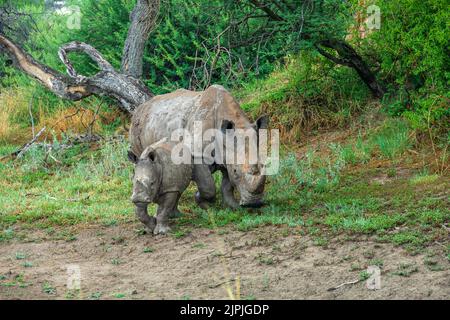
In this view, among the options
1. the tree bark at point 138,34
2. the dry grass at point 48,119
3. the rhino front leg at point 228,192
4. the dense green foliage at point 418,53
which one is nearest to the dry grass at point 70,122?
the dry grass at point 48,119

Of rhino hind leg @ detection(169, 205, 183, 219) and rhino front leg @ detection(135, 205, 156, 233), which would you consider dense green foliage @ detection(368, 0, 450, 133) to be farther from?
rhino front leg @ detection(135, 205, 156, 233)

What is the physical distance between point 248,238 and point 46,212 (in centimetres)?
354

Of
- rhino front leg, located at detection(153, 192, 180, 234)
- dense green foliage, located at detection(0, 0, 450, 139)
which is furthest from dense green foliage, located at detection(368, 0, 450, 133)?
rhino front leg, located at detection(153, 192, 180, 234)

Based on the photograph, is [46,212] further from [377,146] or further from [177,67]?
[177,67]

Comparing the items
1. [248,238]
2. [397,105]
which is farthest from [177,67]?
[248,238]

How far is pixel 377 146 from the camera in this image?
12906mm

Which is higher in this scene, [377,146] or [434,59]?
[434,59]

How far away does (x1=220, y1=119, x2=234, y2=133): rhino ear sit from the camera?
10.3 m

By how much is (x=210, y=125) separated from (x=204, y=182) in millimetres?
745

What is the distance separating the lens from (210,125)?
1059cm

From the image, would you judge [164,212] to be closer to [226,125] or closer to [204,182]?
[204,182]
